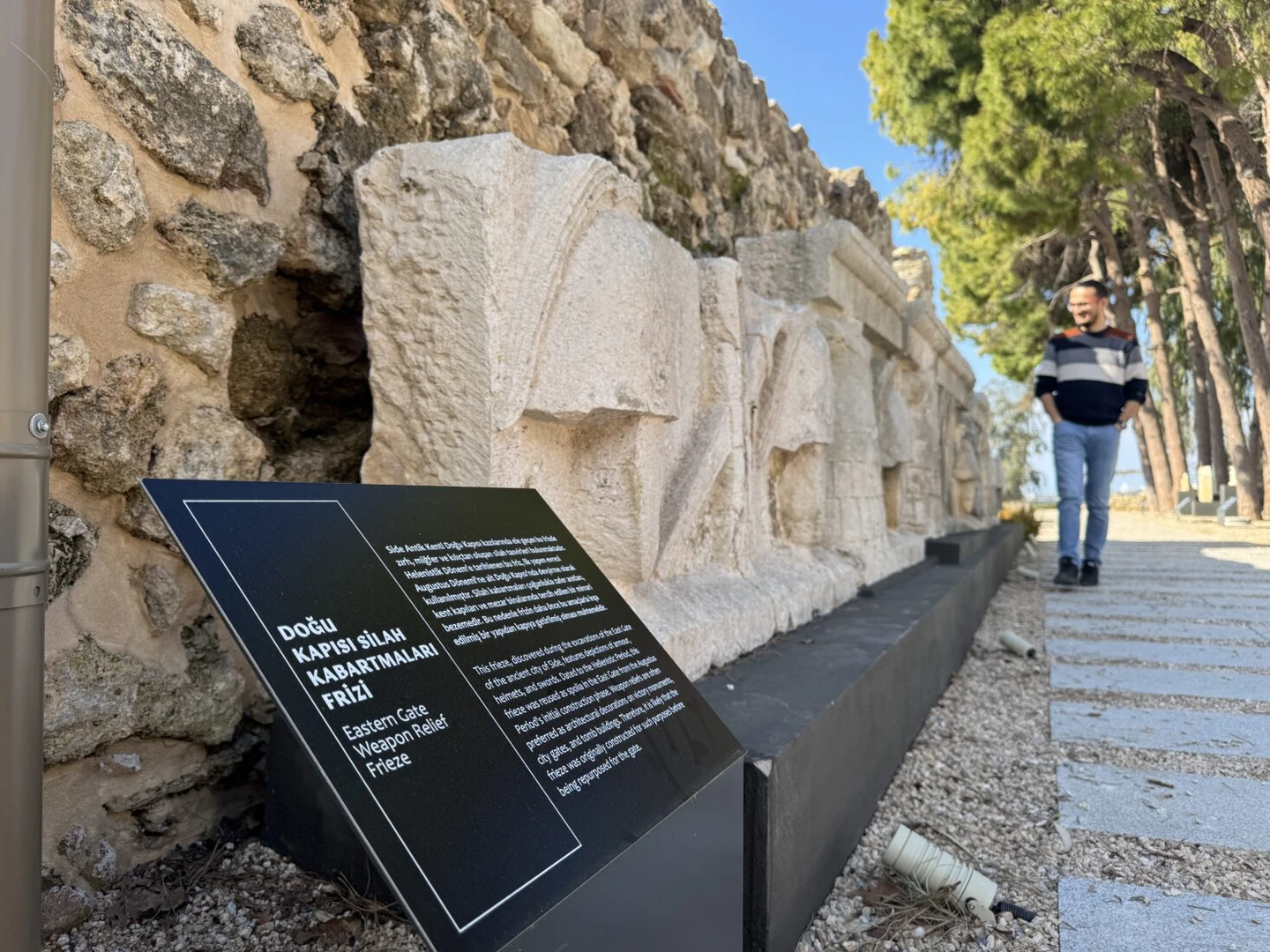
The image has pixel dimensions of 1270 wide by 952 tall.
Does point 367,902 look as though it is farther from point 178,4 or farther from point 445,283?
point 178,4

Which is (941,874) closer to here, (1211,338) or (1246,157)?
(1246,157)

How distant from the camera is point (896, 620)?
8.61 ft

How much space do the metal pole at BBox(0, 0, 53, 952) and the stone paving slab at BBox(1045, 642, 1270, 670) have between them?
11.7 feet

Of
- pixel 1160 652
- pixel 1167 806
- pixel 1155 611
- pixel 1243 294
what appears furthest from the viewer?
pixel 1243 294

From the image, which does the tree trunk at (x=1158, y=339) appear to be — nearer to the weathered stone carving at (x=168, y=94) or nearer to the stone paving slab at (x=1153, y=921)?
the stone paving slab at (x=1153, y=921)

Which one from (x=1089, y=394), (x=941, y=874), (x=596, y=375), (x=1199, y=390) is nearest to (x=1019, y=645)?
(x=1089, y=394)

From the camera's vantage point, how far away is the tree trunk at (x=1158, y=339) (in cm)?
1198

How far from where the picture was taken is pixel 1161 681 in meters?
3.11

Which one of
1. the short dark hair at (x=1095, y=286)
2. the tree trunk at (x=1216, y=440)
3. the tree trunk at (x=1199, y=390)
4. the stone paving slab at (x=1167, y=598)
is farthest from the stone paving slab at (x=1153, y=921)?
the tree trunk at (x=1216, y=440)

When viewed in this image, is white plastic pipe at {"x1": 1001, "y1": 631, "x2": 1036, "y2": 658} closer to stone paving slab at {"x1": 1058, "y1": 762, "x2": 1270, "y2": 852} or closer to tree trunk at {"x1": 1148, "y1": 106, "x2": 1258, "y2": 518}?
stone paving slab at {"x1": 1058, "y1": 762, "x2": 1270, "y2": 852}

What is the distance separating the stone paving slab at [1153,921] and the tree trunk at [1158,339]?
1211cm

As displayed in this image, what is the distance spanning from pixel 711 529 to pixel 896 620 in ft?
2.20

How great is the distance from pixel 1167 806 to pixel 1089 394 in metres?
3.19

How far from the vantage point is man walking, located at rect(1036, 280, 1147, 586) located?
4.70 m
